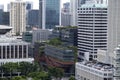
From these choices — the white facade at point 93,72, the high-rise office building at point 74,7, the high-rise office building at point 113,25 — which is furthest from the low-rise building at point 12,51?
the high-rise office building at point 74,7

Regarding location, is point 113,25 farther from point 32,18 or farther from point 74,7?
point 32,18

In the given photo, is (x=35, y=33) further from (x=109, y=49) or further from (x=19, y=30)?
(x=109, y=49)

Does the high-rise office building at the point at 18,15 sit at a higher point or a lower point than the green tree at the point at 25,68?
higher

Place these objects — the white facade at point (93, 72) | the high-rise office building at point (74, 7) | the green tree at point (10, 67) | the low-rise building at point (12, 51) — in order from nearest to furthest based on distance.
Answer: the white facade at point (93, 72) < the green tree at point (10, 67) < the low-rise building at point (12, 51) < the high-rise office building at point (74, 7)

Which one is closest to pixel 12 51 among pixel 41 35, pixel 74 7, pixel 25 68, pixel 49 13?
pixel 25 68

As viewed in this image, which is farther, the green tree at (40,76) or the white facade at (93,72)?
the green tree at (40,76)

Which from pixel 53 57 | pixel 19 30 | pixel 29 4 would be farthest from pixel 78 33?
Result: pixel 29 4

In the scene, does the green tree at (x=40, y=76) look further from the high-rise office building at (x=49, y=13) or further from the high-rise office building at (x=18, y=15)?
the high-rise office building at (x=49, y=13)

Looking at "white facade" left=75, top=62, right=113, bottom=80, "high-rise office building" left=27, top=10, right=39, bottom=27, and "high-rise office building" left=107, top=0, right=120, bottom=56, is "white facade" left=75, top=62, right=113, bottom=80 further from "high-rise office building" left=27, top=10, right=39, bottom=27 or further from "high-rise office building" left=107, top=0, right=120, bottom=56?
"high-rise office building" left=27, top=10, right=39, bottom=27
